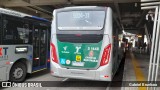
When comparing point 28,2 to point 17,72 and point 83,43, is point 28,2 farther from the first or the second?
point 83,43

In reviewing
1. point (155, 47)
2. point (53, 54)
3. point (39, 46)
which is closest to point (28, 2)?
point (39, 46)

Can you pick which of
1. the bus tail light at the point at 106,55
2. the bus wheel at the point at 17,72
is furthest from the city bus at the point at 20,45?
the bus tail light at the point at 106,55

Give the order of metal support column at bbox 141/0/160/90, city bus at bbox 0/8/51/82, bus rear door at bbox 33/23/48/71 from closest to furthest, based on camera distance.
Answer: metal support column at bbox 141/0/160/90 < city bus at bbox 0/8/51/82 < bus rear door at bbox 33/23/48/71

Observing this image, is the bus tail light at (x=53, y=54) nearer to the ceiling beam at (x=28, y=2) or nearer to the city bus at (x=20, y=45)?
the city bus at (x=20, y=45)

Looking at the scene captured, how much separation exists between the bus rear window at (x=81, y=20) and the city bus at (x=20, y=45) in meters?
1.62

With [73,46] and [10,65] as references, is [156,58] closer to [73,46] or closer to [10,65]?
[73,46]

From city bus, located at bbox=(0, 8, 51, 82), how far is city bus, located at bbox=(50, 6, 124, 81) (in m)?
1.34

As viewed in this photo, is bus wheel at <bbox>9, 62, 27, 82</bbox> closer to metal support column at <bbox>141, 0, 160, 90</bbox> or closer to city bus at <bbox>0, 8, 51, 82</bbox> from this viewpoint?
city bus at <bbox>0, 8, 51, 82</bbox>

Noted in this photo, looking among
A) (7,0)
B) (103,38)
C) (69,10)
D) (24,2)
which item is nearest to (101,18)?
(103,38)

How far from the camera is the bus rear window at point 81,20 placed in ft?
22.6

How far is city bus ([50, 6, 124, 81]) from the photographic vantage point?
677 centimetres

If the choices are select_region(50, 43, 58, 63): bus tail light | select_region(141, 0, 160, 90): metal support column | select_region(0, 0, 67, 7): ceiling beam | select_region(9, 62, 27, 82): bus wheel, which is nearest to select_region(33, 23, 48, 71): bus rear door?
select_region(9, 62, 27, 82): bus wheel

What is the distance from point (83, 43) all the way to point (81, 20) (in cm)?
84

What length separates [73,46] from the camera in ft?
23.2
